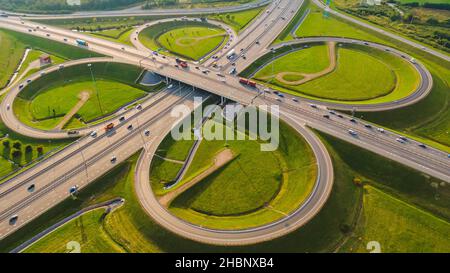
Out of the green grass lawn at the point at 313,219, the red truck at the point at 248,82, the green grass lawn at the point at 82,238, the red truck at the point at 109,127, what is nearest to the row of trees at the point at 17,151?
the red truck at the point at 109,127

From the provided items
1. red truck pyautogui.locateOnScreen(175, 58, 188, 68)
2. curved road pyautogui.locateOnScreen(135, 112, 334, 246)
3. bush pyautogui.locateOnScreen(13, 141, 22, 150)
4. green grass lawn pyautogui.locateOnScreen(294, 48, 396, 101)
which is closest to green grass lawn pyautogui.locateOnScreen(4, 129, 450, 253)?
curved road pyautogui.locateOnScreen(135, 112, 334, 246)

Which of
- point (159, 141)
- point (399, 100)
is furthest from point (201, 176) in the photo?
point (399, 100)

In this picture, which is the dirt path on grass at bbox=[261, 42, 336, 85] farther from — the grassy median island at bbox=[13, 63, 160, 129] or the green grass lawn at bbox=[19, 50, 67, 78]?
the green grass lawn at bbox=[19, 50, 67, 78]

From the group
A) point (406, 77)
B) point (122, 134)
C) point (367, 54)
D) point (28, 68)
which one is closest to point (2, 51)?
point (28, 68)

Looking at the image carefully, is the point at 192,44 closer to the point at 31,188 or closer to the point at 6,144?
the point at 6,144

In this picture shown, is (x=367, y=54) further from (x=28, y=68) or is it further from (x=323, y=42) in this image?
(x=28, y=68)

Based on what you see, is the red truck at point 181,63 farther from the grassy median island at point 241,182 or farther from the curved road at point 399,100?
the grassy median island at point 241,182
